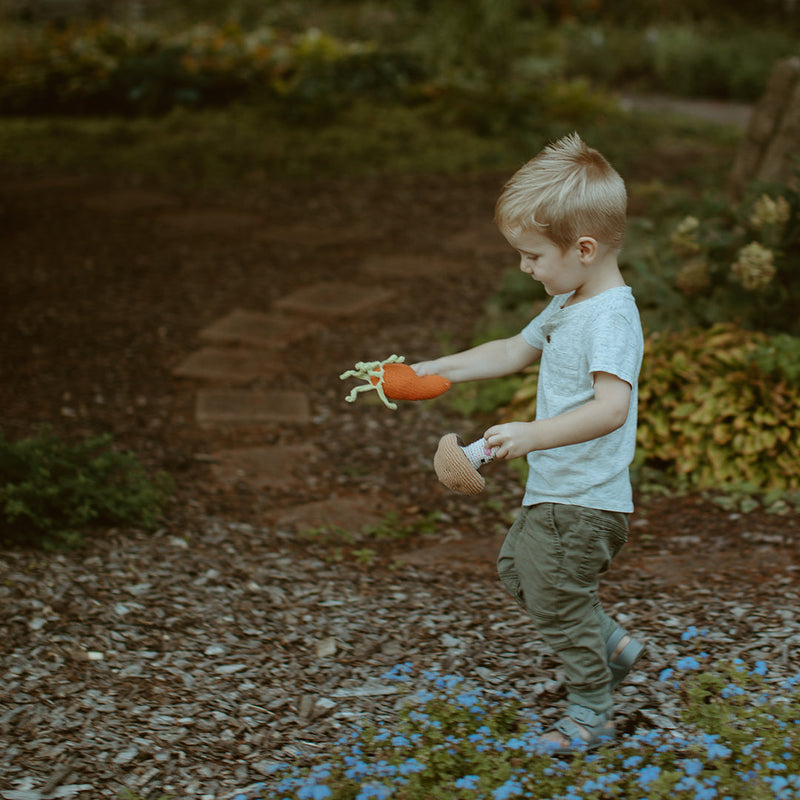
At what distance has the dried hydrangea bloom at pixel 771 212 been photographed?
13.2 ft

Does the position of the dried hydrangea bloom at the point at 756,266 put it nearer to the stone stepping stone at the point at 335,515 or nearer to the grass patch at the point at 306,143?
the stone stepping stone at the point at 335,515

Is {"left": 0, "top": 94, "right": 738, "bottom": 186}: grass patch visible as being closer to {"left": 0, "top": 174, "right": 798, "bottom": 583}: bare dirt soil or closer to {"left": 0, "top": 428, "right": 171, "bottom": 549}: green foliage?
{"left": 0, "top": 174, "right": 798, "bottom": 583}: bare dirt soil

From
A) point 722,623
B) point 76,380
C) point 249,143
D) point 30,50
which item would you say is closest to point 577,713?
point 722,623

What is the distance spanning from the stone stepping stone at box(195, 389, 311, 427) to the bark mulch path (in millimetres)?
15

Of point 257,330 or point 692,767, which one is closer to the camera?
point 692,767

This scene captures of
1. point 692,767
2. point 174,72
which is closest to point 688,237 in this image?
point 692,767

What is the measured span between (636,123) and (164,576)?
840cm

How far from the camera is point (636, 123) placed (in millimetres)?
10102

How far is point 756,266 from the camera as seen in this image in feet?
12.9

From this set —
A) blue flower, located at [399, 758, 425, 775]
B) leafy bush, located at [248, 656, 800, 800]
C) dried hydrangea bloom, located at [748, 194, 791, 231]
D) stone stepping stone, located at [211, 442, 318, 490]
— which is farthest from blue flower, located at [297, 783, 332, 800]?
dried hydrangea bloom, located at [748, 194, 791, 231]

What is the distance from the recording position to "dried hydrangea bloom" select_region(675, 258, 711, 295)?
13.8 feet

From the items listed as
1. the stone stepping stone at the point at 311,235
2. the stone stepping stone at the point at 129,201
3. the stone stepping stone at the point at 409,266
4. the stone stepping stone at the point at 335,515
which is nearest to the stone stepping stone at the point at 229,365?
the stone stepping stone at the point at 335,515

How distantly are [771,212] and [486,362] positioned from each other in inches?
87.6

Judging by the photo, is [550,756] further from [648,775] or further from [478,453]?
[478,453]
